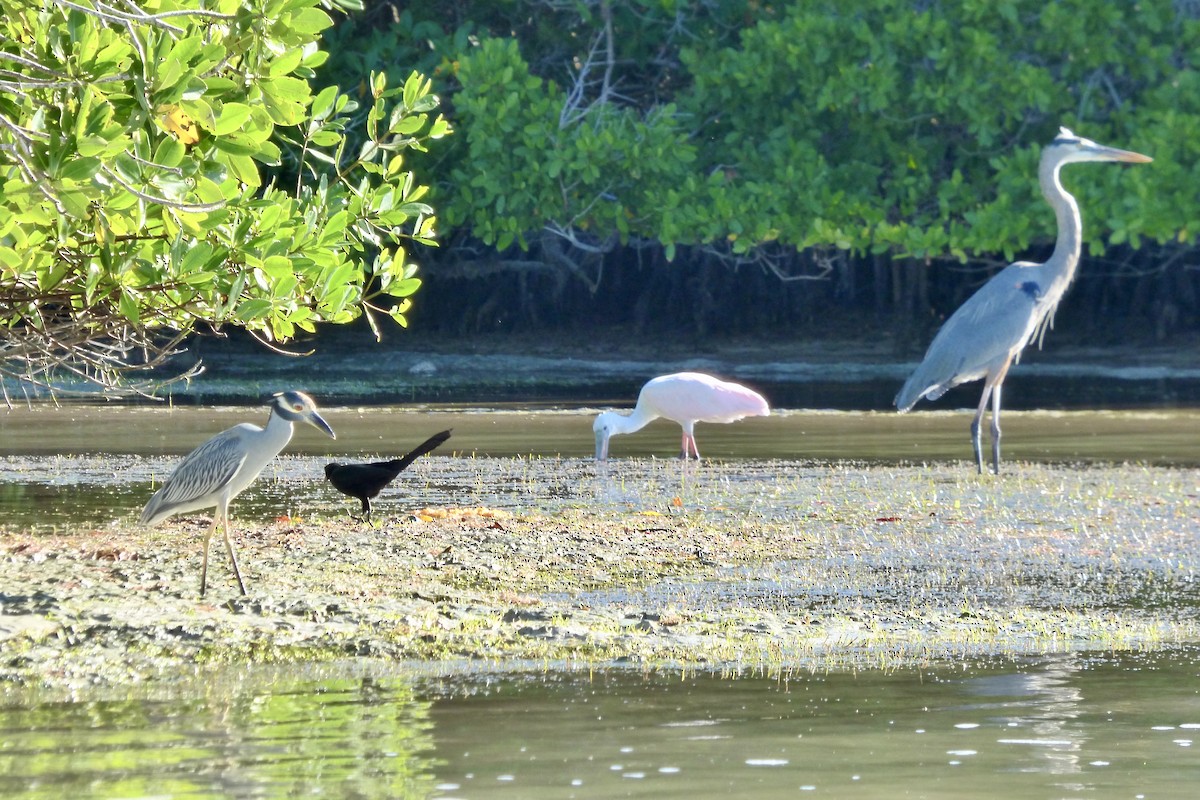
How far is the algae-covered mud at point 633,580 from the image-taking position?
772cm

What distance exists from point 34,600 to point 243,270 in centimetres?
178

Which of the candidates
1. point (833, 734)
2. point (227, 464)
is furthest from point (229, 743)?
point (227, 464)

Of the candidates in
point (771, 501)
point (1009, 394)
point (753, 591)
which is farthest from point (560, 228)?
point (753, 591)

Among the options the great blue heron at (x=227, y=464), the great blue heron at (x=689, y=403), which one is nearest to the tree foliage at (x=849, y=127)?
the great blue heron at (x=689, y=403)

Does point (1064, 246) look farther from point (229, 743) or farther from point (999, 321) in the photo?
point (229, 743)

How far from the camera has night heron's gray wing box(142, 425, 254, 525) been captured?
8.77 m

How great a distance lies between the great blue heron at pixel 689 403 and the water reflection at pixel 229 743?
9.17 m

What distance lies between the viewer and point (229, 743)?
237 inches

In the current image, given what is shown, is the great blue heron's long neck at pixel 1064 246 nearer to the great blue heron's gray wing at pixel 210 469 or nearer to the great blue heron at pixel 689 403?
the great blue heron at pixel 689 403

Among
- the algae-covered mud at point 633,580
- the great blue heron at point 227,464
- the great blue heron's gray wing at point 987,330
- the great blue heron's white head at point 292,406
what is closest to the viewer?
the algae-covered mud at point 633,580

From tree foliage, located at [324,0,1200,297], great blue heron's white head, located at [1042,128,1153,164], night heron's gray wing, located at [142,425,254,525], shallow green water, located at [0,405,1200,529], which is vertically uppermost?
tree foliage, located at [324,0,1200,297]

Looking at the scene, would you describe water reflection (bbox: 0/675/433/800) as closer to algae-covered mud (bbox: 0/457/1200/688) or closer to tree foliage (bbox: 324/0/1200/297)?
algae-covered mud (bbox: 0/457/1200/688)

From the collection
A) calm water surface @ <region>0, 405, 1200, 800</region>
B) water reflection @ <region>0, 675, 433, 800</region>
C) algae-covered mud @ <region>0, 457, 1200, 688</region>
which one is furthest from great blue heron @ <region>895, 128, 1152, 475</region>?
water reflection @ <region>0, 675, 433, 800</region>

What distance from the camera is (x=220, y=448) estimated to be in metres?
8.79
